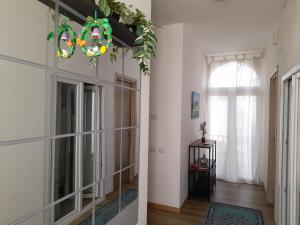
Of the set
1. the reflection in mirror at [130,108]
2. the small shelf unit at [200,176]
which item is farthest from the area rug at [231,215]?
the reflection in mirror at [130,108]

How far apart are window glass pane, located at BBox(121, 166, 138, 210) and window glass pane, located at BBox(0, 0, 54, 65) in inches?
41.0

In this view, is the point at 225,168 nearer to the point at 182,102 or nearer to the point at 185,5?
the point at 182,102

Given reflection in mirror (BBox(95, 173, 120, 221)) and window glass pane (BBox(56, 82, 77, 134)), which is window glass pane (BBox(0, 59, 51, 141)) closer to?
window glass pane (BBox(56, 82, 77, 134))

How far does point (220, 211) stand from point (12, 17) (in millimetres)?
3444

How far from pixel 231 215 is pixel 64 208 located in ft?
9.20

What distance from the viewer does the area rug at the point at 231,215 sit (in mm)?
2849

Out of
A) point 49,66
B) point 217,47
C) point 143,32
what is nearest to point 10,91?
point 49,66

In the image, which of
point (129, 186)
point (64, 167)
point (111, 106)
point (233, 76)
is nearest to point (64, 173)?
point (64, 167)

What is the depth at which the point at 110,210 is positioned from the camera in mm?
1405

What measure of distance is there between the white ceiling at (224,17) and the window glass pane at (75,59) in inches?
74.3

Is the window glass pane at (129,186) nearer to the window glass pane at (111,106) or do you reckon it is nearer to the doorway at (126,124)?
the doorway at (126,124)

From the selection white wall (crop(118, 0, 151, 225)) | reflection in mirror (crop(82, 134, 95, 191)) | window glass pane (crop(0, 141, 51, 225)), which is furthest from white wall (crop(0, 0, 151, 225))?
white wall (crop(118, 0, 151, 225))

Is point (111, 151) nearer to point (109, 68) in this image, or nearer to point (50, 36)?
point (109, 68)

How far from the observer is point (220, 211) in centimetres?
316
